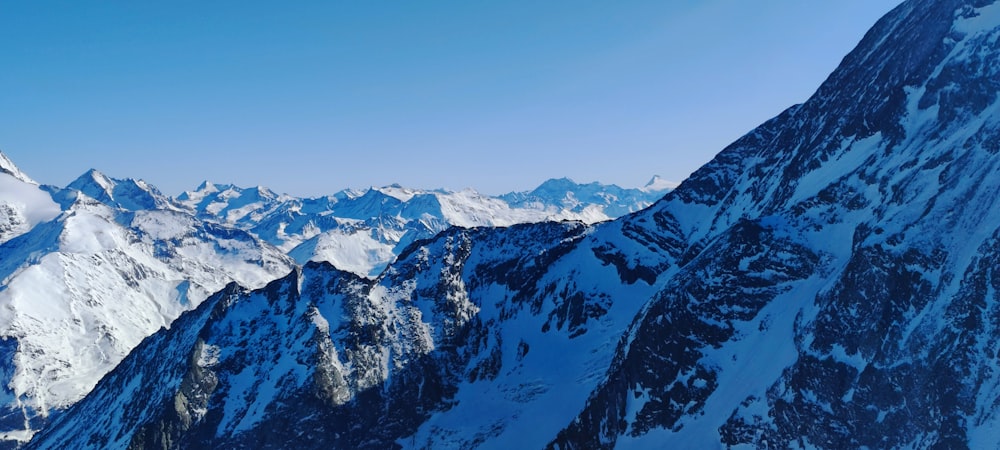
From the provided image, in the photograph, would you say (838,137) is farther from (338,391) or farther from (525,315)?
(338,391)

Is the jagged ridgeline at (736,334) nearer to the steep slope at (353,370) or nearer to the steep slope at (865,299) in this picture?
the steep slope at (865,299)

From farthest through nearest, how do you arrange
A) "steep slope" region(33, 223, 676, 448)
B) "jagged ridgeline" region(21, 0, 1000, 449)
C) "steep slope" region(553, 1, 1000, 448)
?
"steep slope" region(33, 223, 676, 448)
"jagged ridgeline" region(21, 0, 1000, 449)
"steep slope" region(553, 1, 1000, 448)

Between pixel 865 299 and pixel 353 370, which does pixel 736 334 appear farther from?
pixel 353 370

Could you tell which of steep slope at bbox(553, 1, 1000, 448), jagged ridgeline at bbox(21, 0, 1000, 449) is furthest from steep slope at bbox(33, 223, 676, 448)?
steep slope at bbox(553, 1, 1000, 448)

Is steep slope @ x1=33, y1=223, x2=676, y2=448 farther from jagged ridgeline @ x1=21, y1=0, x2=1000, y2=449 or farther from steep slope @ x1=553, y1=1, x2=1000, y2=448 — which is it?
steep slope @ x1=553, y1=1, x2=1000, y2=448

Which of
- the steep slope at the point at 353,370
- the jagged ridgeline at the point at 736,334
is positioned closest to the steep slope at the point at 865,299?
the jagged ridgeline at the point at 736,334

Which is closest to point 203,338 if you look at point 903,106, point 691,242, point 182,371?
point 182,371

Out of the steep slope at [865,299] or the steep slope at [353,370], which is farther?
the steep slope at [353,370]

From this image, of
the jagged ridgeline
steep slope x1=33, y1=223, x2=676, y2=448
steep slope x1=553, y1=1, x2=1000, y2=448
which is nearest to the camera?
steep slope x1=553, y1=1, x2=1000, y2=448

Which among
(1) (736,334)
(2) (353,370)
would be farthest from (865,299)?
(2) (353,370)

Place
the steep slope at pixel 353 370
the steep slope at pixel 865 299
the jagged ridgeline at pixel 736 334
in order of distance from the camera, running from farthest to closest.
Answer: the steep slope at pixel 353 370 < the jagged ridgeline at pixel 736 334 < the steep slope at pixel 865 299
